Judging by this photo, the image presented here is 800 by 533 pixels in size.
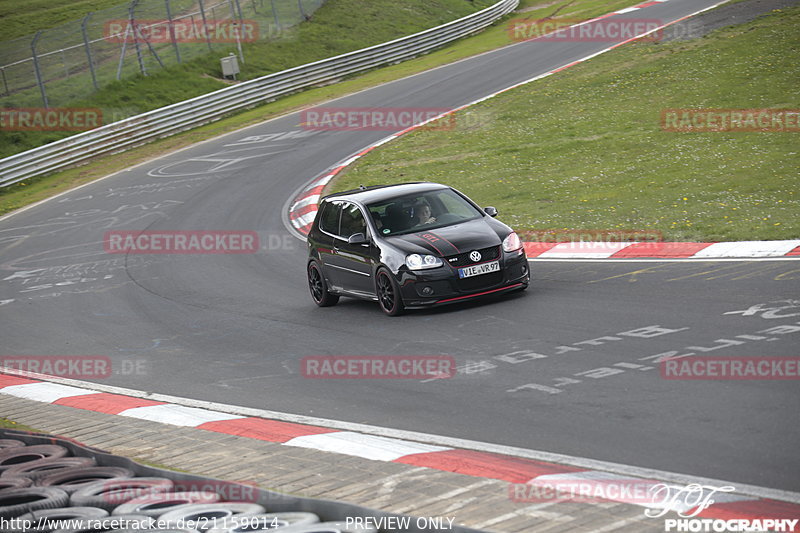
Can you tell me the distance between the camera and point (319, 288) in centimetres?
1442

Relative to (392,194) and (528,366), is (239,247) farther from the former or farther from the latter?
(528,366)

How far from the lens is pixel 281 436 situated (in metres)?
8.17

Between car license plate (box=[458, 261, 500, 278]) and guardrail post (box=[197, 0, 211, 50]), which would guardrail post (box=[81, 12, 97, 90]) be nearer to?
guardrail post (box=[197, 0, 211, 50])

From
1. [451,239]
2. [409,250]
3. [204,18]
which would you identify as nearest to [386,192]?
[409,250]

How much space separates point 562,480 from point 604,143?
18036 mm

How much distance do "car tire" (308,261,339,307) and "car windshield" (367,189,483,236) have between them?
146cm

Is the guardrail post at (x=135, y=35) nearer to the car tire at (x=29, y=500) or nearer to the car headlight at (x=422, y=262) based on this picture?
the car headlight at (x=422, y=262)

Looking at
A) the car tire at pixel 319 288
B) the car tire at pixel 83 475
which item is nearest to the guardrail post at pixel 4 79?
the car tire at pixel 319 288

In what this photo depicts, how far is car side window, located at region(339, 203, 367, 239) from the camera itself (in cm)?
1360

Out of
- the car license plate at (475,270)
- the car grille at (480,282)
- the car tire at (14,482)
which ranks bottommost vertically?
the car grille at (480,282)

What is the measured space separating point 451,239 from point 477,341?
7.32 ft

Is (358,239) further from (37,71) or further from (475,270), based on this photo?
(37,71)

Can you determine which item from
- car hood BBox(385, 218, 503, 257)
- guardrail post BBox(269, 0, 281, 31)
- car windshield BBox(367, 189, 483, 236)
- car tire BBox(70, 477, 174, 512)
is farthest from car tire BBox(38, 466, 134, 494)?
guardrail post BBox(269, 0, 281, 31)

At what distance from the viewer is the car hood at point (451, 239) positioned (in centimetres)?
1238
